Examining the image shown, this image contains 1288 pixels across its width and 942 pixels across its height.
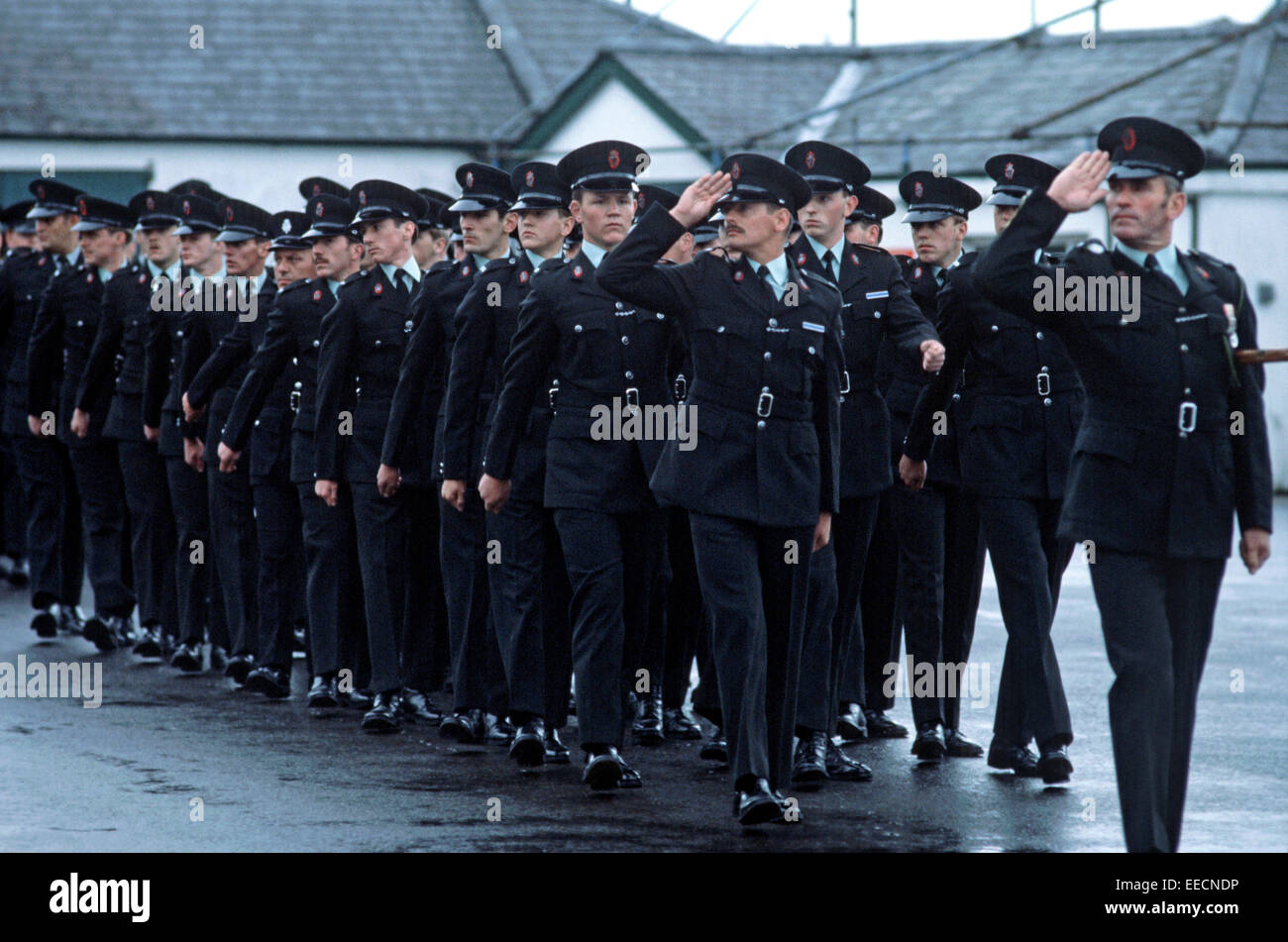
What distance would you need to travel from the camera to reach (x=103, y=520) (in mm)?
12820

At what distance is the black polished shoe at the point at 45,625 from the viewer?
1298 centimetres

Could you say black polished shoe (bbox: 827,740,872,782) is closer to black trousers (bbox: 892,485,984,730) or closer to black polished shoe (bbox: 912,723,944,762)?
black polished shoe (bbox: 912,723,944,762)

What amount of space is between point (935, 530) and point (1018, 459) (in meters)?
0.85

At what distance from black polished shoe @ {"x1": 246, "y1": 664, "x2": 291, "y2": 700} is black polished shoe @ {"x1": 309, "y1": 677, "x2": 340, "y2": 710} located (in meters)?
0.39

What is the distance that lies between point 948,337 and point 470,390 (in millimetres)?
1905

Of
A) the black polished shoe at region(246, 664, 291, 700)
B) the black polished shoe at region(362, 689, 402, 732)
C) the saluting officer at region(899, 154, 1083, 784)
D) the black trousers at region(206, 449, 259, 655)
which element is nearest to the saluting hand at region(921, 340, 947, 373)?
the saluting officer at region(899, 154, 1083, 784)

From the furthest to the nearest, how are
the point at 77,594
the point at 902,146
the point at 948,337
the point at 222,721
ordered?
the point at 902,146, the point at 77,594, the point at 222,721, the point at 948,337

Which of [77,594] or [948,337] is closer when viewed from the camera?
[948,337]

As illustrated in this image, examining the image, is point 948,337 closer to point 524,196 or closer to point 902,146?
point 524,196

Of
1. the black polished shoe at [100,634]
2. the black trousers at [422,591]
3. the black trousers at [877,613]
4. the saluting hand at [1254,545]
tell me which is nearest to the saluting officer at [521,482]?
the black trousers at [422,591]

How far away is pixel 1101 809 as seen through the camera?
26.3 feet
